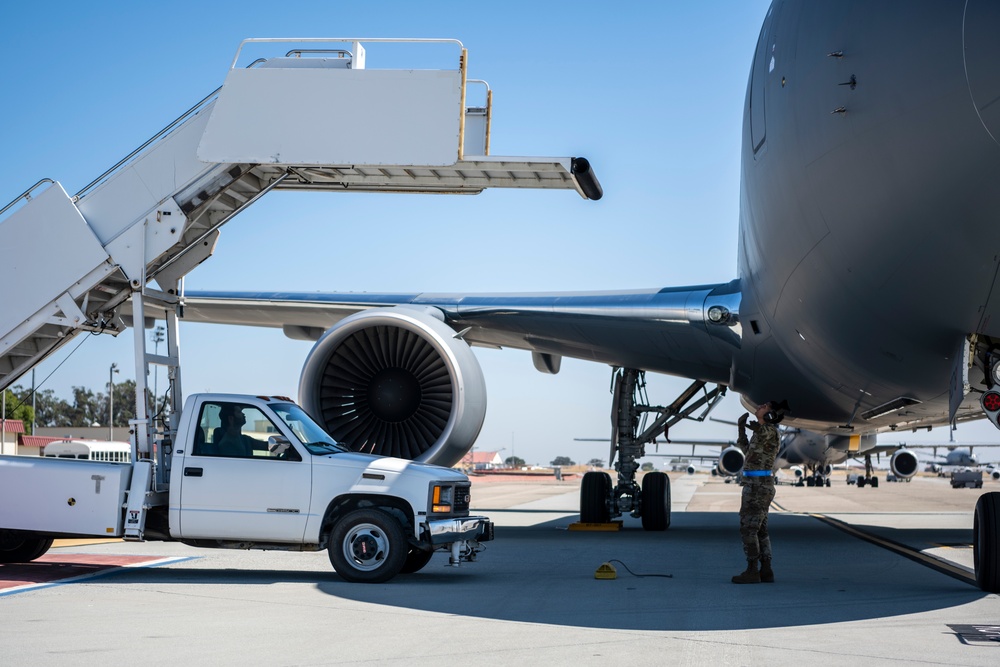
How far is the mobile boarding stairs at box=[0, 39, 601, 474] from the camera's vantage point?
9.50 metres

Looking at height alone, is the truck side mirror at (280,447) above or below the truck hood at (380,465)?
above

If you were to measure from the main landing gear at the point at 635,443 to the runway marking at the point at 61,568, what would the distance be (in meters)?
6.83

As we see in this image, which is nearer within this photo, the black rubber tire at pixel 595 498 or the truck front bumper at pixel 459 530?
the truck front bumper at pixel 459 530

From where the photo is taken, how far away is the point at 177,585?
8336mm

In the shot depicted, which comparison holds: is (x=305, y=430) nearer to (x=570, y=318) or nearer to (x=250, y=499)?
(x=250, y=499)

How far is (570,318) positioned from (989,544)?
20.7 ft

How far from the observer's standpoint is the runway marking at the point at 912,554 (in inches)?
369

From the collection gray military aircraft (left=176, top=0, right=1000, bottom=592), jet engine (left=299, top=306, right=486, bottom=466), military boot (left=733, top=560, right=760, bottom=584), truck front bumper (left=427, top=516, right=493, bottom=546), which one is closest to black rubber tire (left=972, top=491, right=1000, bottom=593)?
gray military aircraft (left=176, top=0, right=1000, bottom=592)

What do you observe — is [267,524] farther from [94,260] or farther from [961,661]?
[961,661]

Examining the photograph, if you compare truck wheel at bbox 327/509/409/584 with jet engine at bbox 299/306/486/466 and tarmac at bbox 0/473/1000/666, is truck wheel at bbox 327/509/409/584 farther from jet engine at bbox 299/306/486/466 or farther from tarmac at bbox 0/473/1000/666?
jet engine at bbox 299/306/486/466

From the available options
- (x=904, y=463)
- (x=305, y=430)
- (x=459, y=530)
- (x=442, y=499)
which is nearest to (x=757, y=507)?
(x=459, y=530)

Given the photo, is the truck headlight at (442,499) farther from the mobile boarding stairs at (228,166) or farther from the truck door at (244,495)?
the mobile boarding stairs at (228,166)

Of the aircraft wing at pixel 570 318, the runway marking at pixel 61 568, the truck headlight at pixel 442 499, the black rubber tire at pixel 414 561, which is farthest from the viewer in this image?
the aircraft wing at pixel 570 318

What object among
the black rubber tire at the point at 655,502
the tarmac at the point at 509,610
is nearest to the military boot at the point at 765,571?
the tarmac at the point at 509,610
